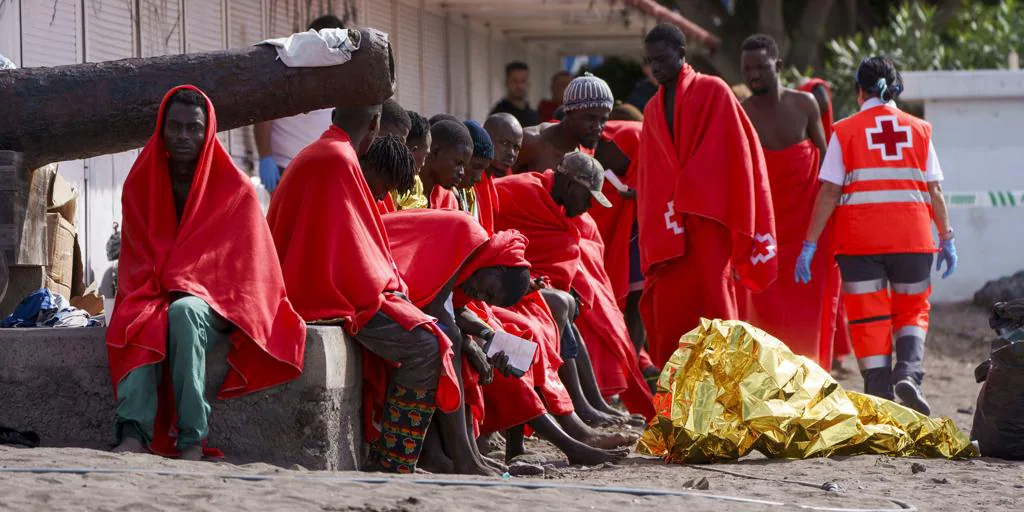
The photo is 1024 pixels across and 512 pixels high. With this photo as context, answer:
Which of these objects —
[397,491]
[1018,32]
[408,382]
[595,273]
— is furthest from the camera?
[1018,32]

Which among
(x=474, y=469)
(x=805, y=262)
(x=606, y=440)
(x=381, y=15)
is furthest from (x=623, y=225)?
(x=381, y=15)

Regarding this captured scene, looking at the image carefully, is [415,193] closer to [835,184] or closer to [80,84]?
[80,84]

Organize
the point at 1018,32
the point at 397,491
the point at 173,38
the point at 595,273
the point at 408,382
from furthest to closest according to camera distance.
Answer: the point at 1018,32
the point at 173,38
the point at 595,273
the point at 408,382
the point at 397,491

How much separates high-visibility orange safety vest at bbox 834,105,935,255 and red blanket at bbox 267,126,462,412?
3.24 m

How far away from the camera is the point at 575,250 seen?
7.88 meters

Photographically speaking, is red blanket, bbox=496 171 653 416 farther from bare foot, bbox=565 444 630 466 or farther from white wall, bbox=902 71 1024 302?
white wall, bbox=902 71 1024 302

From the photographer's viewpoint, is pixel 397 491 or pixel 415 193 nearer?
pixel 397 491

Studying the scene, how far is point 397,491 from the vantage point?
4.76m

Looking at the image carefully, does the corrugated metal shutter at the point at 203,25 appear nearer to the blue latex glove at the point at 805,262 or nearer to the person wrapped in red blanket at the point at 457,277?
the blue latex glove at the point at 805,262

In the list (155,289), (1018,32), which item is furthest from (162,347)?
(1018,32)

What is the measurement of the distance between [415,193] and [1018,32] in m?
12.5

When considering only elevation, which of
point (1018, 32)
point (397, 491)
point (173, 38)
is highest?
point (1018, 32)

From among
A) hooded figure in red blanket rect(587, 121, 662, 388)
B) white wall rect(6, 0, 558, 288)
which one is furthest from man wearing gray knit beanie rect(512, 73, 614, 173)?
white wall rect(6, 0, 558, 288)

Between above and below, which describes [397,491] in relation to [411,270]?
below
